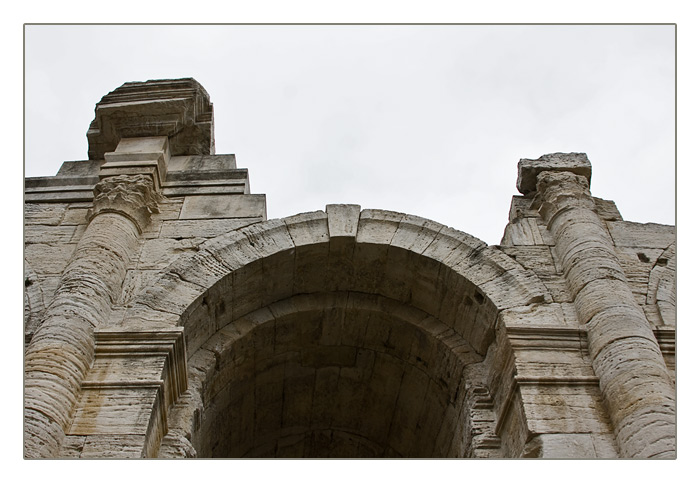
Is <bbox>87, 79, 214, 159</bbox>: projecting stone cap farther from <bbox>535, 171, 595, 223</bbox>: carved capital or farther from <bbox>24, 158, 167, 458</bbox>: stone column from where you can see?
<bbox>535, 171, 595, 223</bbox>: carved capital

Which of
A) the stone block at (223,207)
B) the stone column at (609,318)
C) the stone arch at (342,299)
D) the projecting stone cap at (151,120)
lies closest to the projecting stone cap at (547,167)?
the stone column at (609,318)

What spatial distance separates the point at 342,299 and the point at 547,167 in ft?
9.94

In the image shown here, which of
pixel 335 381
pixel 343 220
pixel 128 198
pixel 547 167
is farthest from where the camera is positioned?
pixel 547 167

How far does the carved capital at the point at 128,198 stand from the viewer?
899 centimetres

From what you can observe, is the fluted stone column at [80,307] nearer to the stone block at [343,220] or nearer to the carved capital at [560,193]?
the stone block at [343,220]

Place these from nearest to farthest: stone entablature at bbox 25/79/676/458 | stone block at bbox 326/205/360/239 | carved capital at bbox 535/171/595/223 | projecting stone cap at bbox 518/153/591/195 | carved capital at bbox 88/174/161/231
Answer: stone entablature at bbox 25/79/676/458 < stone block at bbox 326/205/360/239 < carved capital at bbox 88/174/161/231 < carved capital at bbox 535/171/595/223 < projecting stone cap at bbox 518/153/591/195

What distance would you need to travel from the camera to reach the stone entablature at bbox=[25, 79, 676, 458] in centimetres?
681

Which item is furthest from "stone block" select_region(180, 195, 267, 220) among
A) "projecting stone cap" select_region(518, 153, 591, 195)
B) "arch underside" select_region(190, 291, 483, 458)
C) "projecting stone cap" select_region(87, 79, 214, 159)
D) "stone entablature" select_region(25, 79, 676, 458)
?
"projecting stone cap" select_region(518, 153, 591, 195)

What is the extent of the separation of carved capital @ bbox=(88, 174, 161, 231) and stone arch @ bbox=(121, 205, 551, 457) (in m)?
1.02

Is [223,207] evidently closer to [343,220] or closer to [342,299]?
[343,220]

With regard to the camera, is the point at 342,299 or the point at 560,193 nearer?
the point at 342,299

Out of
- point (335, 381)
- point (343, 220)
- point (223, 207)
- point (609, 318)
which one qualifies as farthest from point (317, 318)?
point (609, 318)

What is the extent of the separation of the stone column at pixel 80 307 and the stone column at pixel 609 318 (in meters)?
4.37

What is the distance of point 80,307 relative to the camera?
7.43 m
